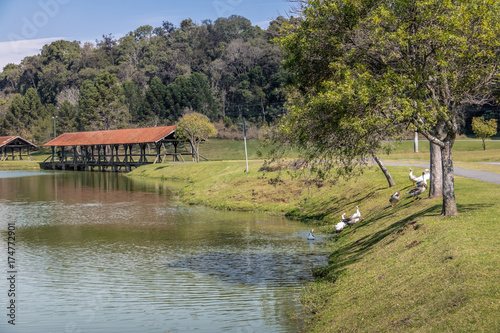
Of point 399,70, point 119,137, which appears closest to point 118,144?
point 119,137

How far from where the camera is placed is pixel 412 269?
1114 centimetres

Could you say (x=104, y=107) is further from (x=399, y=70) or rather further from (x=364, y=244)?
(x=399, y=70)

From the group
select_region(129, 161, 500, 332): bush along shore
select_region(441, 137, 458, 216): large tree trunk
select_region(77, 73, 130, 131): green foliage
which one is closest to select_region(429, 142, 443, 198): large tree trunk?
select_region(129, 161, 500, 332): bush along shore

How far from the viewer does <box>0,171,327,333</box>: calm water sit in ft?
38.0

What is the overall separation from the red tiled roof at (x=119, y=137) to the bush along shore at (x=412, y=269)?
145 ft

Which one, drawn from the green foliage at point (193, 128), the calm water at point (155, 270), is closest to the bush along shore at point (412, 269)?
the calm water at point (155, 270)

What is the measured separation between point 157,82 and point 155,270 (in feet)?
285

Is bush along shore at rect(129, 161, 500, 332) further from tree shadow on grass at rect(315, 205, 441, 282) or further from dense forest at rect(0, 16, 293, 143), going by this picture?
dense forest at rect(0, 16, 293, 143)

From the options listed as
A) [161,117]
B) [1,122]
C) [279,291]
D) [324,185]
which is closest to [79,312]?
[279,291]

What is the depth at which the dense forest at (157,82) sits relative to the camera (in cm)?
9581

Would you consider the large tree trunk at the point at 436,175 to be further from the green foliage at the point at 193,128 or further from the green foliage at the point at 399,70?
the green foliage at the point at 193,128

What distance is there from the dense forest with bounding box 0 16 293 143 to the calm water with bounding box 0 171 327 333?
5378cm

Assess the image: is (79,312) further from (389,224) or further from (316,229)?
(316,229)

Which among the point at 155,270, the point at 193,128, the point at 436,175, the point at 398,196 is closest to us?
the point at 155,270
